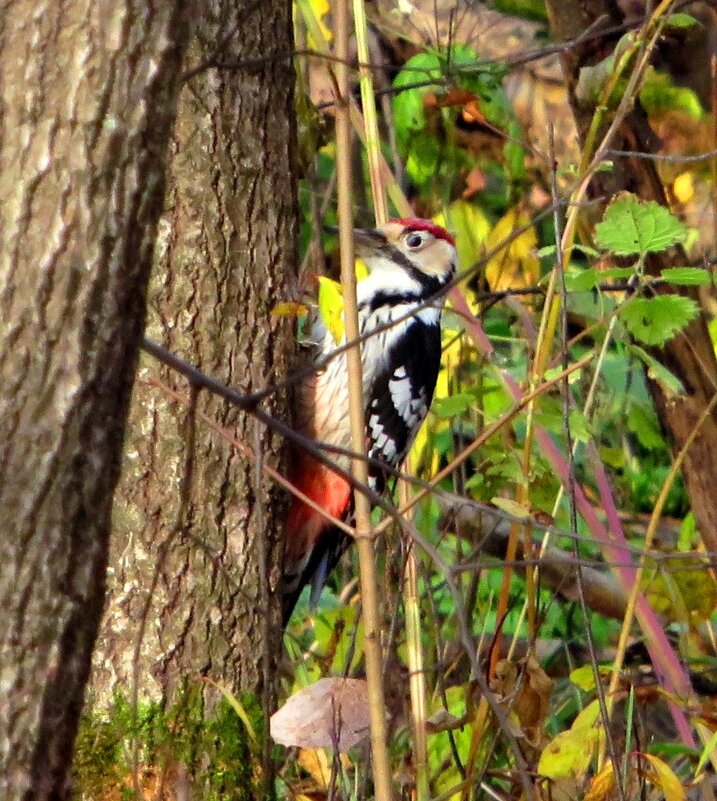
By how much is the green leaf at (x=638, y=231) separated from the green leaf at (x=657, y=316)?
0.10m

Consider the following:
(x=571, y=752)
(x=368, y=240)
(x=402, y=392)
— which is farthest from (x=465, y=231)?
(x=571, y=752)

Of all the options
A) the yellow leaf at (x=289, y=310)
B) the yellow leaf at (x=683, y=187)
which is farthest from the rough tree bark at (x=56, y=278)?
the yellow leaf at (x=683, y=187)

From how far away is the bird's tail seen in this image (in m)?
3.11

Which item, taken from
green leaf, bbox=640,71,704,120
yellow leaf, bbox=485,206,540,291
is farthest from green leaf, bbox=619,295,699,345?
green leaf, bbox=640,71,704,120

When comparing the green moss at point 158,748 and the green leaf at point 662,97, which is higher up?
the green leaf at point 662,97

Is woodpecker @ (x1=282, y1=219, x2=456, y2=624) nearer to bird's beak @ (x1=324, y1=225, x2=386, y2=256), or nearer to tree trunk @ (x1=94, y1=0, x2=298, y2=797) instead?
bird's beak @ (x1=324, y1=225, x2=386, y2=256)

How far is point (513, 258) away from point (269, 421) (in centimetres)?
267

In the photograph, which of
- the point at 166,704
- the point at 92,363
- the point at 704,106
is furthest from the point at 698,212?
the point at 92,363

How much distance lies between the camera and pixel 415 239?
3.70m

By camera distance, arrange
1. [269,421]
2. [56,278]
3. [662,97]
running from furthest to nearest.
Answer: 1. [662,97]
2. [269,421]
3. [56,278]

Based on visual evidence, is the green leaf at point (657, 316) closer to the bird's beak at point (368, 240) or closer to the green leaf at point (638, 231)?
the green leaf at point (638, 231)

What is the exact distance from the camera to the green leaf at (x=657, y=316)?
2.47m

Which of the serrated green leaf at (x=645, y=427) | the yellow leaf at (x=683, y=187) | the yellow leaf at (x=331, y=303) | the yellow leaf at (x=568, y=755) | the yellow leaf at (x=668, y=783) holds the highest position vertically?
the yellow leaf at (x=683, y=187)

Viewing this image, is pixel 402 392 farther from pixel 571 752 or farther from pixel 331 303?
pixel 571 752
